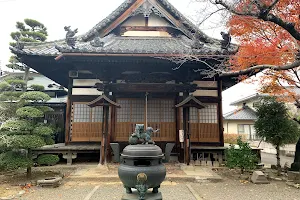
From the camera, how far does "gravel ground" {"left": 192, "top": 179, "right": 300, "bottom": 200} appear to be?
5.92 meters

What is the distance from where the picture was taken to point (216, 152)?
1032cm

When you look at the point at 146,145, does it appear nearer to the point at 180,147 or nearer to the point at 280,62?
the point at 180,147

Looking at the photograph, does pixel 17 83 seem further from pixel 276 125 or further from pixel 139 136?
pixel 276 125

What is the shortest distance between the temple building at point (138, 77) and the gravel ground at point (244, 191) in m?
2.15

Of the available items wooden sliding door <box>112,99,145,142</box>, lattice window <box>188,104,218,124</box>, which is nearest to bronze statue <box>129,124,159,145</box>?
wooden sliding door <box>112,99,145,142</box>

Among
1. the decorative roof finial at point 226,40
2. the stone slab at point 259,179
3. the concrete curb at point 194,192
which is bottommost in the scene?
the concrete curb at point 194,192

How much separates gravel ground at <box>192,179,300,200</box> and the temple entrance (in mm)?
3464

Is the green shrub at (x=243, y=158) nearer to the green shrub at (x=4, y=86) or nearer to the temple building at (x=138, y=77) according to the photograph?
the temple building at (x=138, y=77)

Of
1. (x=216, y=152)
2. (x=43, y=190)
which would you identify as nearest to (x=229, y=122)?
(x=216, y=152)

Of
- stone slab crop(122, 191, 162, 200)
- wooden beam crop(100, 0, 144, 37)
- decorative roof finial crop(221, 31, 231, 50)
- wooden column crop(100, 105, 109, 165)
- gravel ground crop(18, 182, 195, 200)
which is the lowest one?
gravel ground crop(18, 182, 195, 200)

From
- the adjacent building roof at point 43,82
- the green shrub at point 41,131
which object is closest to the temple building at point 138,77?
the green shrub at point 41,131

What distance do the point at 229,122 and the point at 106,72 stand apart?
94.7 ft

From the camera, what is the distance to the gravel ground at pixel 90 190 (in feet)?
18.9

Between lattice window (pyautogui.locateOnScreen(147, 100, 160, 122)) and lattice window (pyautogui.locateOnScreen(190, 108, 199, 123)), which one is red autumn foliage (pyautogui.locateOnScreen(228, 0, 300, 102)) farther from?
lattice window (pyautogui.locateOnScreen(147, 100, 160, 122))
